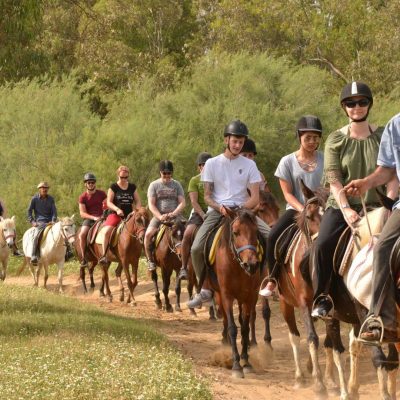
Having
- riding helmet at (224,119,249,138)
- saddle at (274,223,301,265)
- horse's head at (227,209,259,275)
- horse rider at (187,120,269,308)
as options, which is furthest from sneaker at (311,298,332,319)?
riding helmet at (224,119,249,138)

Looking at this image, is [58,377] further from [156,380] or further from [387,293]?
[387,293]

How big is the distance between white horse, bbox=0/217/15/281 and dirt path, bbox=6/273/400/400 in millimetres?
5248

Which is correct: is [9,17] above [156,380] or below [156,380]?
above

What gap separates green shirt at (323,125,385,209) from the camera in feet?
28.5

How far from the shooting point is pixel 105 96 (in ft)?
154

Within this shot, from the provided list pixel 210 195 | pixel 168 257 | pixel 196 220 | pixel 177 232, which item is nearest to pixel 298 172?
pixel 210 195

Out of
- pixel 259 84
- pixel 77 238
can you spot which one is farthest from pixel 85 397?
pixel 259 84

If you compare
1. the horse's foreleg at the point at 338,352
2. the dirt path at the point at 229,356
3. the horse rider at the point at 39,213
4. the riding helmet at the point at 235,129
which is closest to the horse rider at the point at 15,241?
the horse rider at the point at 39,213

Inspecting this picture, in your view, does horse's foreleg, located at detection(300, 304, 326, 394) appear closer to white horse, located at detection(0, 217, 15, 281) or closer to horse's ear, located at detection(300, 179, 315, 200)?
horse's ear, located at detection(300, 179, 315, 200)

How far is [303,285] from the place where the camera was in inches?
408

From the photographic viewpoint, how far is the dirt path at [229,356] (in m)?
10.4

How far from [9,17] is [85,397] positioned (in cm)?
1030

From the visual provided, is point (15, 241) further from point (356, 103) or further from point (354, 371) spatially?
point (356, 103)

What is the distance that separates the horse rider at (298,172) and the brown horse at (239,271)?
342mm
